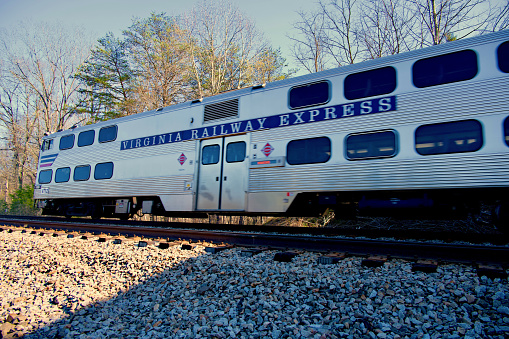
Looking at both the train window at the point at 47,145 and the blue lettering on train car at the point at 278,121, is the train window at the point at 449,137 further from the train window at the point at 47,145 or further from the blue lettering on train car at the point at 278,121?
the train window at the point at 47,145

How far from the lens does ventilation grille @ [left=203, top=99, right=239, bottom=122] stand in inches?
338

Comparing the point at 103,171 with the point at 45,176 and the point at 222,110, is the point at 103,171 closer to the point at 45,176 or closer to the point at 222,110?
the point at 45,176

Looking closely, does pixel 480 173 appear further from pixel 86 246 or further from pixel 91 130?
pixel 91 130

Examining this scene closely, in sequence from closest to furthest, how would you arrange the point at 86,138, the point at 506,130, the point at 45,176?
the point at 506,130
the point at 86,138
the point at 45,176

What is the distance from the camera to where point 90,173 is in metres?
11.5

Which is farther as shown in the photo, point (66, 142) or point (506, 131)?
point (66, 142)

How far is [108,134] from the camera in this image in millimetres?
11305

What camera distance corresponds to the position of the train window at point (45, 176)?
42.4ft

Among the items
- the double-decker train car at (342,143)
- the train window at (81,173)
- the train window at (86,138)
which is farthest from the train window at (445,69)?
the train window at (81,173)

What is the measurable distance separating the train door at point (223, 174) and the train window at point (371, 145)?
2.68 metres

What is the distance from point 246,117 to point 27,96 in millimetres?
29140

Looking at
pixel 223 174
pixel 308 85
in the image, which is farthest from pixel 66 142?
pixel 308 85

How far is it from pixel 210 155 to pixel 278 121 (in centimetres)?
230

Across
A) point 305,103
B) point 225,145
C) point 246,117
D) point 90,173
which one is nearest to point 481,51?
point 305,103
